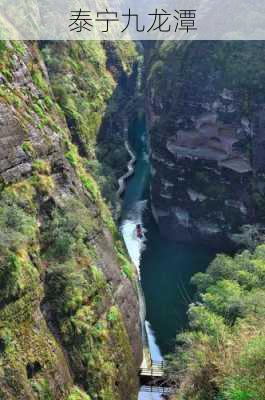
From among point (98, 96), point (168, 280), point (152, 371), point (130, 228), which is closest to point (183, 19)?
point (98, 96)

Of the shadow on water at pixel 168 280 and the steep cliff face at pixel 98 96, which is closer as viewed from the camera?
the shadow on water at pixel 168 280

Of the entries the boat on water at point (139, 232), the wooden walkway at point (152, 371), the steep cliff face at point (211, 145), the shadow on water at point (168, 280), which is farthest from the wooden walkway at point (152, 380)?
the boat on water at point (139, 232)

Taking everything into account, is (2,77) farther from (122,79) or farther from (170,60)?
(122,79)

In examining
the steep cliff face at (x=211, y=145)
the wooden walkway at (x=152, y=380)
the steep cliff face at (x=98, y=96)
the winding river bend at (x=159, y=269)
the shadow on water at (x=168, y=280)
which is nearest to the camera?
the wooden walkway at (x=152, y=380)

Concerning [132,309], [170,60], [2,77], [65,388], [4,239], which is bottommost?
[65,388]

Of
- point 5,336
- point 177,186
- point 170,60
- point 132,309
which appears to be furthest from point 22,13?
point 5,336

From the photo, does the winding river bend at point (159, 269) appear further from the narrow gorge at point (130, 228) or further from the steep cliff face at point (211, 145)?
the steep cliff face at point (211, 145)

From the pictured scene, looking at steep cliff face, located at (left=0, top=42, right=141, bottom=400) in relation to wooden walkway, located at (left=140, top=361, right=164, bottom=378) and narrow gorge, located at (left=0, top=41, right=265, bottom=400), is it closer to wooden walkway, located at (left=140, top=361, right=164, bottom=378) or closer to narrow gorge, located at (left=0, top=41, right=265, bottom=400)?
narrow gorge, located at (left=0, top=41, right=265, bottom=400)
